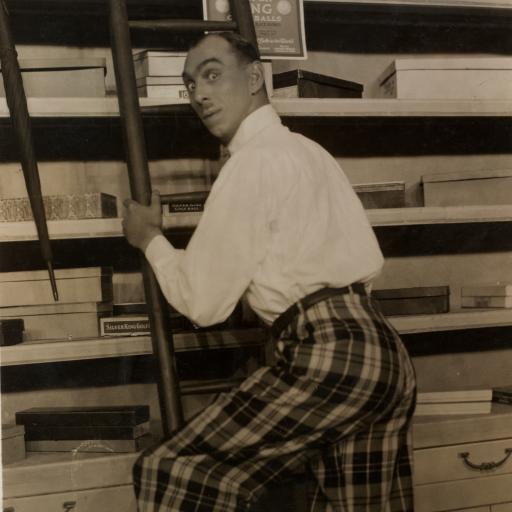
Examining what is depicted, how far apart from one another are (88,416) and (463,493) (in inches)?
41.7

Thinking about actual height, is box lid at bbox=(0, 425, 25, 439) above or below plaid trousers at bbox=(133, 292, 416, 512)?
below

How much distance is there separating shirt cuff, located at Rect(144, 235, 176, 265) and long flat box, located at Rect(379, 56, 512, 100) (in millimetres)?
1028

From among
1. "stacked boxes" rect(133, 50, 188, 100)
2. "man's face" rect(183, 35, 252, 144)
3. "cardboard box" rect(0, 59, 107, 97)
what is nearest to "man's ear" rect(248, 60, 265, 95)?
"man's face" rect(183, 35, 252, 144)

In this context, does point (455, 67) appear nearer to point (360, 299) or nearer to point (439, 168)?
point (439, 168)

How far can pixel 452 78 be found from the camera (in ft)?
6.71

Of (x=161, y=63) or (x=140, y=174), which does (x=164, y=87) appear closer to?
(x=161, y=63)

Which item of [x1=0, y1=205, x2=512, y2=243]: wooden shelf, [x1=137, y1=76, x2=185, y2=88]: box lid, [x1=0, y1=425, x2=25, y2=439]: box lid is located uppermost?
[x1=137, y1=76, x2=185, y2=88]: box lid

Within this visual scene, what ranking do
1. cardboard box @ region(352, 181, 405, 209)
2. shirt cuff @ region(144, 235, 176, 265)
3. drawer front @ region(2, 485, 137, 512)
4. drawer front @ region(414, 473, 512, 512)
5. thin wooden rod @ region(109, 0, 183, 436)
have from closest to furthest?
shirt cuff @ region(144, 235, 176, 265) → thin wooden rod @ region(109, 0, 183, 436) → drawer front @ region(2, 485, 137, 512) → drawer front @ region(414, 473, 512, 512) → cardboard box @ region(352, 181, 405, 209)

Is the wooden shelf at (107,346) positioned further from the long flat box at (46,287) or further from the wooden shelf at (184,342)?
the long flat box at (46,287)

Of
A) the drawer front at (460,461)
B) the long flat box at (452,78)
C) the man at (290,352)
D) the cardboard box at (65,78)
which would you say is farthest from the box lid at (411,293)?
the cardboard box at (65,78)

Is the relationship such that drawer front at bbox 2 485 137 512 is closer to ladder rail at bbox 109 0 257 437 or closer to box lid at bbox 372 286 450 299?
ladder rail at bbox 109 0 257 437

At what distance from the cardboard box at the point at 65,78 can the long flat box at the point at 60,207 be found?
10.8 inches

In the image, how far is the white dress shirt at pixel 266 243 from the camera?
1.20 m

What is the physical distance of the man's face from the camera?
54.1 inches
